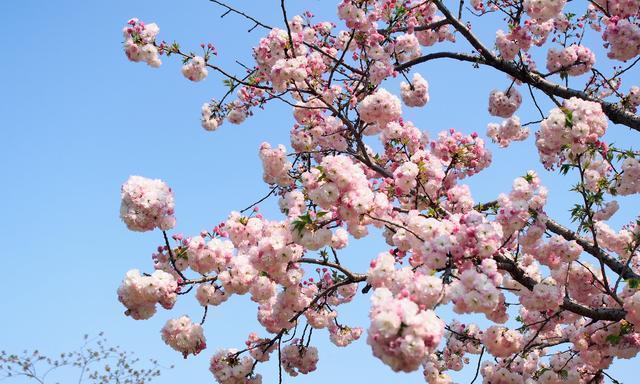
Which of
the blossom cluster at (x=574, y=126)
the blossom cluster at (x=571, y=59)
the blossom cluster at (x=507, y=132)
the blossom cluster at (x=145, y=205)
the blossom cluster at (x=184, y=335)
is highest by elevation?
the blossom cluster at (x=507, y=132)

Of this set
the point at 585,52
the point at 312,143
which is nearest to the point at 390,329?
the point at 312,143

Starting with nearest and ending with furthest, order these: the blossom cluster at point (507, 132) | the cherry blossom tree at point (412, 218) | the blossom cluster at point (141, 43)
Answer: the cherry blossom tree at point (412, 218), the blossom cluster at point (141, 43), the blossom cluster at point (507, 132)

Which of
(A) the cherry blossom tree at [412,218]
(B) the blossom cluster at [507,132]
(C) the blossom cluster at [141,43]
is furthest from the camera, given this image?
(B) the blossom cluster at [507,132]

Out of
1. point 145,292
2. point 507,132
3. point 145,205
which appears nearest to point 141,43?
point 145,205

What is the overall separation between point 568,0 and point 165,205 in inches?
247

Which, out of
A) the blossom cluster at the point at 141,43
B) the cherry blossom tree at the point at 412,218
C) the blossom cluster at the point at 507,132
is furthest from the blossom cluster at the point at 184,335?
the blossom cluster at the point at 507,132

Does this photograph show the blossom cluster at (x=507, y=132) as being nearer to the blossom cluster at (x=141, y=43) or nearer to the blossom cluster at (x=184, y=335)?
the blossom cluster at (x=141, y=43)

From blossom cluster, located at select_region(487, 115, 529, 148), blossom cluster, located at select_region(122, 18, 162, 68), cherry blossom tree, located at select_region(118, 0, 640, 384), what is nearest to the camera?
cherry blossom tree, located at select_region(118, 0, 640, 384)

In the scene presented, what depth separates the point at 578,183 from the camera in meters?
6.98

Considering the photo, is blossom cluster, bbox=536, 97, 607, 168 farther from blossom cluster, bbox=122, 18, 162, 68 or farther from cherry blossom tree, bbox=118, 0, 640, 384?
blossom cluster, bbox=122, 18, 162, 68

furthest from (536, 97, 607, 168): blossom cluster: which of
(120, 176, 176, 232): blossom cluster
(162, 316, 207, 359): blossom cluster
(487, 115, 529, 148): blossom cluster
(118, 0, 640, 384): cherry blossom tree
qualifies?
(162, 316, 207, 359): blossom cluster

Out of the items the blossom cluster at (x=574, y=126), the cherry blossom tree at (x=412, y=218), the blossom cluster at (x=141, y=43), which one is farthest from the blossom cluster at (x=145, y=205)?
the blossom cluster at (x=574, y=126)

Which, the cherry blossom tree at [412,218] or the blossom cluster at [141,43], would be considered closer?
the cherry blossom tree at [412,218]

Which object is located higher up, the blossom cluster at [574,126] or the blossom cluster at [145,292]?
the blossom cluster at [574,126]
